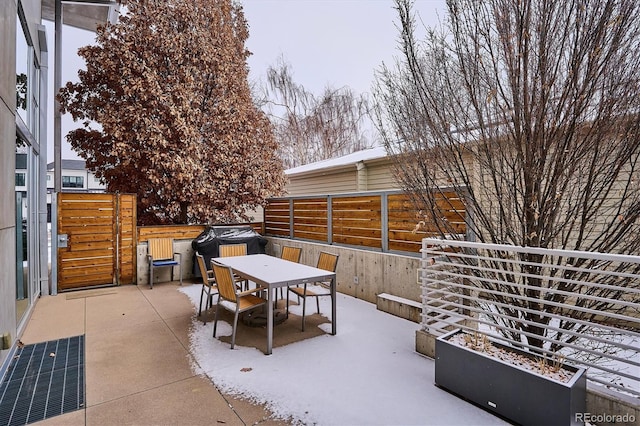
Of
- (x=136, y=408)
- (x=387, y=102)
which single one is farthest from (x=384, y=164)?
(x=136, y=408)

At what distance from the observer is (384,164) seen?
8.16 meters

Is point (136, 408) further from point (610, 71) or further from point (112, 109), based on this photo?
point (112, 109)

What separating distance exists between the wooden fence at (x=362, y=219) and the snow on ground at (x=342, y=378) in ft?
4.61

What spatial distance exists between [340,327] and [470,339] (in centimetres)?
185

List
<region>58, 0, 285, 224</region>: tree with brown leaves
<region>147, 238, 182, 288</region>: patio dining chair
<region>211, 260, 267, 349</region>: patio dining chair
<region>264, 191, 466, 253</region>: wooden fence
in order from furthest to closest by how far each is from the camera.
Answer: <region>58, 0, 285, 224</region>: tree with brown leaves → <region>147, 238, 182, 288</region>: patio dining chair → <region>264, 191, 466, 253</region>: wooden fence → <region>211, 260, 267, 349</region>: patio dining chair

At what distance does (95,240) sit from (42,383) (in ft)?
13.7

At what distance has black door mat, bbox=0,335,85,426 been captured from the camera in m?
2.56

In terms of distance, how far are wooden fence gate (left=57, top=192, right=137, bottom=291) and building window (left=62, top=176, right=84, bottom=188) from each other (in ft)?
78.8

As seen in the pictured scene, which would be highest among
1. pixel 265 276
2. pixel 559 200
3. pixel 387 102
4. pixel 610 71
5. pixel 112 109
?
pixel 112 109

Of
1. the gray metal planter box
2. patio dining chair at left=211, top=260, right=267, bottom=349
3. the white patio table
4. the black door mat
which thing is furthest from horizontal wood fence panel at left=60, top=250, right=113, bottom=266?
the gray metal planter box

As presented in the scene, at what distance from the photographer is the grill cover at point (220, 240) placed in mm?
7008

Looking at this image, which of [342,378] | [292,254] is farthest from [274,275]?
[292,254]

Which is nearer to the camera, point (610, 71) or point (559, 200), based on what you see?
point (610, 71)

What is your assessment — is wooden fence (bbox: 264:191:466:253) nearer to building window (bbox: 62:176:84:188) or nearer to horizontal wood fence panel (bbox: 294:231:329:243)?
horizontal wood fence panel (bbox: 294:231:329:243)
